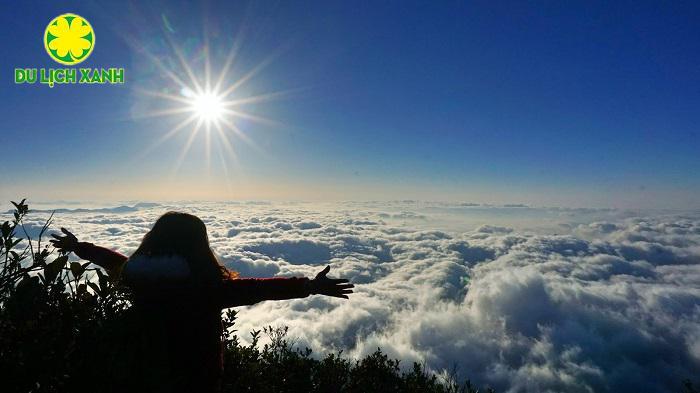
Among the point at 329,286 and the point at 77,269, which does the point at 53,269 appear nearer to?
the point at 77,269

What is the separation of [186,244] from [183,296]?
0.43 m

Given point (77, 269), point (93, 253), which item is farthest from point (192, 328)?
point (93, 253)

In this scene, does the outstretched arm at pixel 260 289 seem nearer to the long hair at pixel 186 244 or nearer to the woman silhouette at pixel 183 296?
the woman silhouette at pixel 183 296

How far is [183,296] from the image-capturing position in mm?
2494

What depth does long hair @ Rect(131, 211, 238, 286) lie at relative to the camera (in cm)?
260

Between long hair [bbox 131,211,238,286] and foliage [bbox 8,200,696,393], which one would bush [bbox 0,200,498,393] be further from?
long hair [bbox 131,211,238,286]

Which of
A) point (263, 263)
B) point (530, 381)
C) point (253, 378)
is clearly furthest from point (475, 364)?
point (253, 378)

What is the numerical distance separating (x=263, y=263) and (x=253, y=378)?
20189 cm

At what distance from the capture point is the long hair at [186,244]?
2602mm

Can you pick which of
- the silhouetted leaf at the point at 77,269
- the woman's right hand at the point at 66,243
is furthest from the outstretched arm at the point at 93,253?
the silhouetted leaf at the point at 77,269

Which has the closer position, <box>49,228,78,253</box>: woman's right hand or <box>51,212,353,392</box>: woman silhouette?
<box>51,212,353,392</box>: woman silhouette

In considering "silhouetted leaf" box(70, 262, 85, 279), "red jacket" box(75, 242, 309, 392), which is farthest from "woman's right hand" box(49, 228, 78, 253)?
"red jacket" box(75, 242, 309, 392)

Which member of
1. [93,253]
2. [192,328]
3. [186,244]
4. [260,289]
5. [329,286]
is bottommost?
[192,328]

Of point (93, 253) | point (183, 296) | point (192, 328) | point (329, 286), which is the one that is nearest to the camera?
point (183, 296)
